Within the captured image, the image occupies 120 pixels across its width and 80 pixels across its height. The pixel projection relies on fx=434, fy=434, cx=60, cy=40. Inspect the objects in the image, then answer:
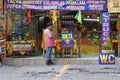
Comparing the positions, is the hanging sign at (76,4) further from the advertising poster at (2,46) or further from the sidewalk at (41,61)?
the advertising poster at (2,46)

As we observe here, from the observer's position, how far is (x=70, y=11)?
65.9 ft

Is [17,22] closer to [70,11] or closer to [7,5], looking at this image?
[7,5]

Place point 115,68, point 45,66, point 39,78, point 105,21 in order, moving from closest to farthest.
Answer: point 39,78, point 115,68, point 45,66, point 105,21

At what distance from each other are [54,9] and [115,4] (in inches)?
107

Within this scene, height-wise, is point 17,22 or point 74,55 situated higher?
point 17,22

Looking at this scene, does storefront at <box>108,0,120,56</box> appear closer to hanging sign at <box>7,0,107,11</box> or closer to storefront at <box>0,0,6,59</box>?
hanging sign at <box>7,0,107,11</box>

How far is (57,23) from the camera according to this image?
20.0 metres

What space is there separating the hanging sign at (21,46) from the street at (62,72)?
1.49 m

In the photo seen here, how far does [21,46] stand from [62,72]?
14.3ft

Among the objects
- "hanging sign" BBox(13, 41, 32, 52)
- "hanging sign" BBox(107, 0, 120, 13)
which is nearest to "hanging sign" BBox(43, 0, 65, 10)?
"hanging sign" BBox(13, 41, 32, 52)

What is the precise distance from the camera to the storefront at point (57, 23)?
19.3 meters

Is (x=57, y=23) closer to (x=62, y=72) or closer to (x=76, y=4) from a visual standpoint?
(x=76, y=4)

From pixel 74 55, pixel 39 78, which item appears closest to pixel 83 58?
pixel 74 55

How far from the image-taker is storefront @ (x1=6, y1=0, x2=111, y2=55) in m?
19.3
